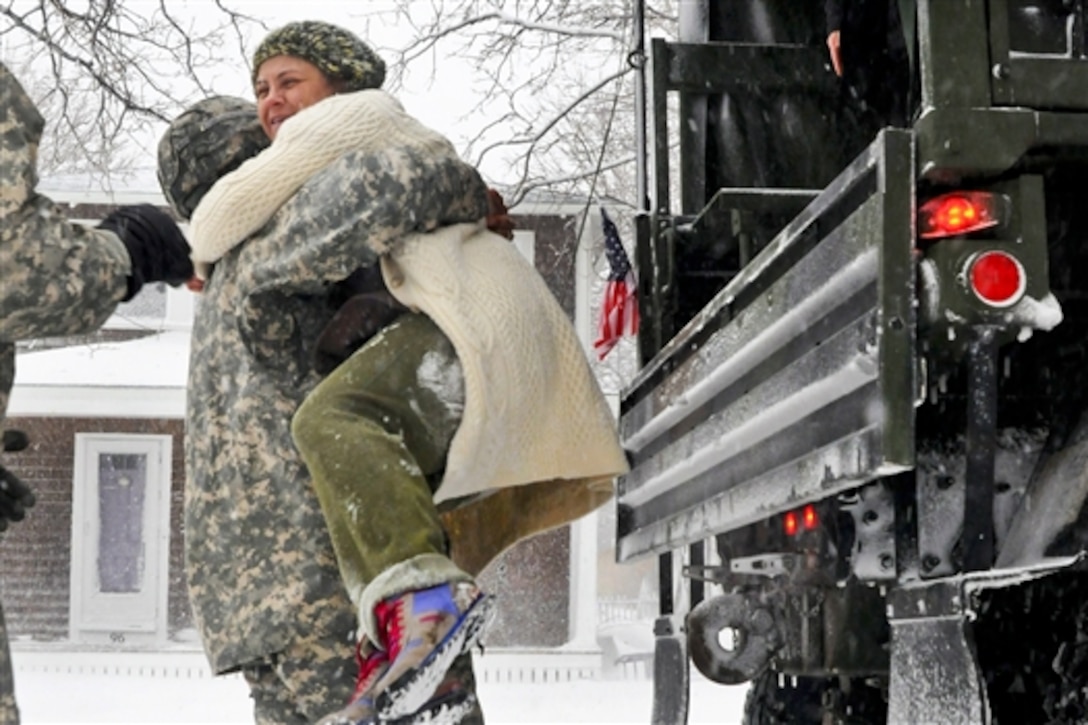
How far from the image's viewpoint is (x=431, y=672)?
2670 millimetres

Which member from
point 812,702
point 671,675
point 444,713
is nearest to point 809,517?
point 671,675

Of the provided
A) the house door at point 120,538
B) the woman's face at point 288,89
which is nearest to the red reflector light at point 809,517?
the woman's face at point 288,89

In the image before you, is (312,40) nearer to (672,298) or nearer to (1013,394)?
(672,298)

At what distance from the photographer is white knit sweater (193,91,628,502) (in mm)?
3104

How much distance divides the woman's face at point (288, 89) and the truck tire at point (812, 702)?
2.07m

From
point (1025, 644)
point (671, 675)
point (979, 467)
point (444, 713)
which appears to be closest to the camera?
point (979, 467)

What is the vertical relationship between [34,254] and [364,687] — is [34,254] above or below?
above

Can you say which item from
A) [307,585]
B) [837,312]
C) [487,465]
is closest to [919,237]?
[837,312]

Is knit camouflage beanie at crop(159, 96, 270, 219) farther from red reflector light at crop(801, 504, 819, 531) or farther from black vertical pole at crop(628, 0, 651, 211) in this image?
red reflector light at crop(801, 504, 819, 531)

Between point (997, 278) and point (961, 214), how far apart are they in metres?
0.11

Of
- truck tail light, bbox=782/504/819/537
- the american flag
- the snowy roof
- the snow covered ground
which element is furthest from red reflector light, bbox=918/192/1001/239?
the snowy roof

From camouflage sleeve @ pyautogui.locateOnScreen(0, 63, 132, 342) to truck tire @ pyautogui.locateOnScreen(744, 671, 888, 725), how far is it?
2.29 metres

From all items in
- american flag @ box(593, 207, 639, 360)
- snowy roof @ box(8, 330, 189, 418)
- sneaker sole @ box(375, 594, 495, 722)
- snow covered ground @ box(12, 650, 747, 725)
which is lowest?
snow covered ground @ box(12, 650, 747, 725)

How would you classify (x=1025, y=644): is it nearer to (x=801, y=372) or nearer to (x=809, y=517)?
(x=809, y=517)
